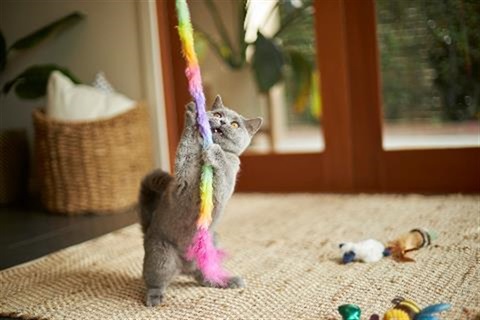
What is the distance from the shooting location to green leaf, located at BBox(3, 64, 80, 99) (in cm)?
146

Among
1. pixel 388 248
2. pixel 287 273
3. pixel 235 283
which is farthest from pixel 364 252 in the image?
pixel 235 283

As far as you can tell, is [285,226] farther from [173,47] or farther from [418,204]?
[173,47]

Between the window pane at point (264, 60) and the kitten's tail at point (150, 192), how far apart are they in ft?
0.71

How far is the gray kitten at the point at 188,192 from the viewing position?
97 centimetres

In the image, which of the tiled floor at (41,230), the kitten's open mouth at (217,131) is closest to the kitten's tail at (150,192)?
the kitten's open mouth at (217,131)

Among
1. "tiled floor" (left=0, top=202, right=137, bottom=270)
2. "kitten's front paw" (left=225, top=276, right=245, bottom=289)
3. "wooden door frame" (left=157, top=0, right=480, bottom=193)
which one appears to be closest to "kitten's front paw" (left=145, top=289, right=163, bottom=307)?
"kitten's front paw" (left=225, top=276, right=245, bottom=289)

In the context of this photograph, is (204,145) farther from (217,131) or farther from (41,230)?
(41,230)

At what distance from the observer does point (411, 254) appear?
115 centimetres

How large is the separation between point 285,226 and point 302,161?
517 mm

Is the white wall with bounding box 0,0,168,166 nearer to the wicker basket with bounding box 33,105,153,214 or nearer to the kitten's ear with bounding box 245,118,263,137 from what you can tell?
the wicker basket with bounding box 33,105,153,214

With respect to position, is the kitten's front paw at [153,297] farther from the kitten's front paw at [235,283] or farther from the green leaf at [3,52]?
the green leaf at [3,52]

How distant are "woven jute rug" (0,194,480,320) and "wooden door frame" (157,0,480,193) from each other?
132 mm

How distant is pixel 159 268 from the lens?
1.00 meters

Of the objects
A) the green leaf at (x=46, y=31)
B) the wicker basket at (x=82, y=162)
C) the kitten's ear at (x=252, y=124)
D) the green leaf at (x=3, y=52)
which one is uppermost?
the green leaf at (x=46, y=31)
